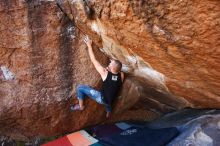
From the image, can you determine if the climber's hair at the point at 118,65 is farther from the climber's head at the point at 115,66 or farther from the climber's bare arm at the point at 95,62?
the climber's bare arm at the point at 95,62

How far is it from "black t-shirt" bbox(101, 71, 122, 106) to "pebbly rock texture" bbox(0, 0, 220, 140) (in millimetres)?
141

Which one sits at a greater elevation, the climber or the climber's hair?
the climber's hair

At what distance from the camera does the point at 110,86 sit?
11.8 ft

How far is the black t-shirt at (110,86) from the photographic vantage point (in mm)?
3557

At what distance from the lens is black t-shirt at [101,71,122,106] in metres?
3.56

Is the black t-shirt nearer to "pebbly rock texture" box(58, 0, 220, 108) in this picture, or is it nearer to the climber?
the climber

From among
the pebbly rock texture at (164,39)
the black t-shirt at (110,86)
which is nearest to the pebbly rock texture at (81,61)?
the pebbly rock texture at (164,39)

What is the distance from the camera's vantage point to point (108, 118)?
416cm

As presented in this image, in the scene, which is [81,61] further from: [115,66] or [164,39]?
[164,39]

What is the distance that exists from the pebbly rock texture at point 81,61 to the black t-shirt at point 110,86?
0.14 metres

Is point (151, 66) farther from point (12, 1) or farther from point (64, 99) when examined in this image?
point (12, 1)

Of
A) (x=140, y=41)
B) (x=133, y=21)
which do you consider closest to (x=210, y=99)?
(x=140, y=41)

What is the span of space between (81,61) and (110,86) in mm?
427

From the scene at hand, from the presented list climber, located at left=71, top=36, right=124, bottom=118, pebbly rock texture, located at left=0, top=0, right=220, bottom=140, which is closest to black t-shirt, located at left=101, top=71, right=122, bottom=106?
climber, located at left=71, top=36, right=124, bottom=118
